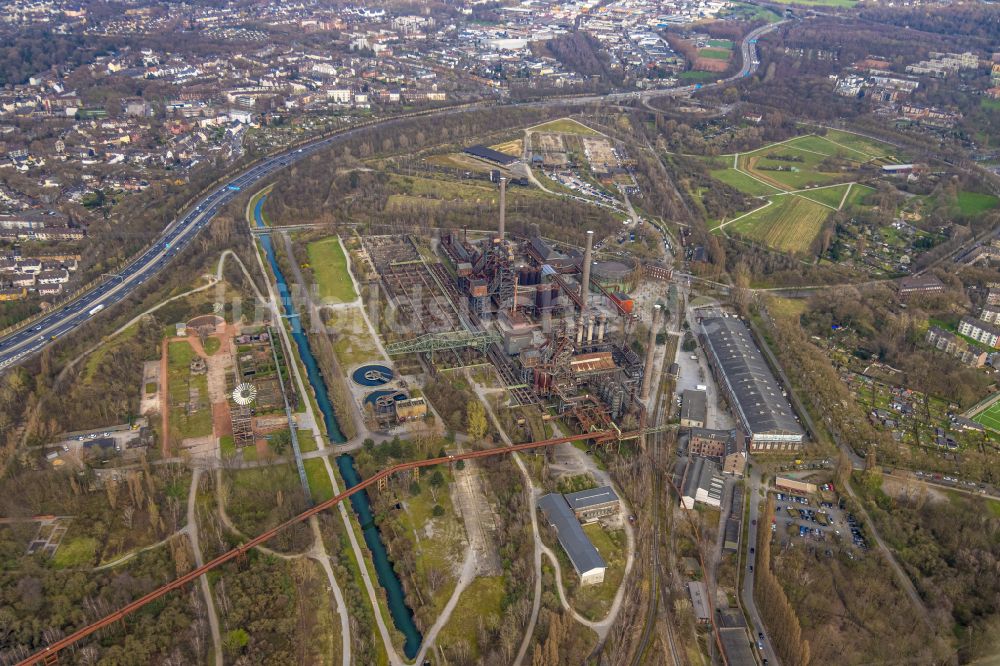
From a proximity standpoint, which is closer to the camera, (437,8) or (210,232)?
(210,232)

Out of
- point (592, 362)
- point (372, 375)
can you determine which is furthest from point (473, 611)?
point (592, 362)

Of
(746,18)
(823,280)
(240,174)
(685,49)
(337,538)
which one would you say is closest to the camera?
(337,538)

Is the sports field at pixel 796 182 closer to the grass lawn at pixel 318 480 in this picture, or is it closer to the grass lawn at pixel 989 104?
the grass lawn at pixel 989 104

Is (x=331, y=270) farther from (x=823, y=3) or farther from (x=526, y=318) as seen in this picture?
(x=823, y=3)

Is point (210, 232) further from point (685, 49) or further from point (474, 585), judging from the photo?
point (685, 49)

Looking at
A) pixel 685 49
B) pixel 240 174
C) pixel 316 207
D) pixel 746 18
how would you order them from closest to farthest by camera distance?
pixel 316 207 → pixel 240 174 → pixel 685 49 → pixel 746 18

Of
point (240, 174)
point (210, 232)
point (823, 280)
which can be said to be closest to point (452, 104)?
point (240, 174)
